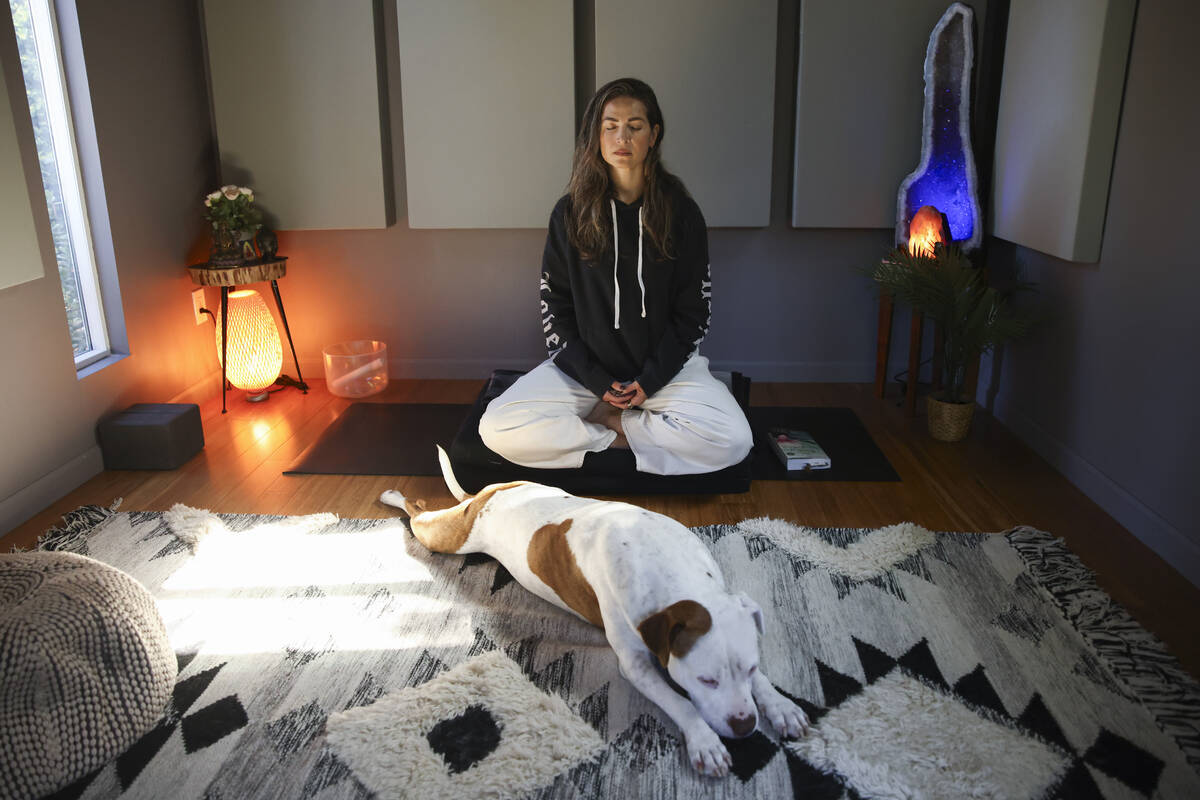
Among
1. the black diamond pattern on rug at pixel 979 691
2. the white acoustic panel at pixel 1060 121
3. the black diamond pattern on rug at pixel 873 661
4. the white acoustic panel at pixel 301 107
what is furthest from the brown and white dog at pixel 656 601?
the white acoustic panel at pixel 301 107

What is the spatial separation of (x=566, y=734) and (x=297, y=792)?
1.72ft

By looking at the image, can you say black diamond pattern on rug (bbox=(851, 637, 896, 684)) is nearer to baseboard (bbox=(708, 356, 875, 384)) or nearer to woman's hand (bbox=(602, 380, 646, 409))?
woman's hand (bbox=(602, 380, 646, 409))

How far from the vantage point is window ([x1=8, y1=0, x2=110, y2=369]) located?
306 centimetres

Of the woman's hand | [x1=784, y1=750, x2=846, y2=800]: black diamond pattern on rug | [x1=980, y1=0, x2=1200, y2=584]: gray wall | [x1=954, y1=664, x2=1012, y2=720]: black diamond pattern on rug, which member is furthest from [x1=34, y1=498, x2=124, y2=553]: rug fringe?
[x1=980, y1=0, x2=1200, y2=584]: gray wall

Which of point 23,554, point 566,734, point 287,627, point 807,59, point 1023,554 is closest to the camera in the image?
point 566,734

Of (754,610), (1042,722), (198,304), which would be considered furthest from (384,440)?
(1042,722)

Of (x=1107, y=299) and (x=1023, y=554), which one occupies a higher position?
(x=1107, y=299)

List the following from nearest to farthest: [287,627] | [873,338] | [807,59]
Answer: [287,627]
[807,59]
[873,338]

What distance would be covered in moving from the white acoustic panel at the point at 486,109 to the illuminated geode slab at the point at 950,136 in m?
1.40

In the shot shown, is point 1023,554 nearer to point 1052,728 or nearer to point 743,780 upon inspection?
point 1052,728

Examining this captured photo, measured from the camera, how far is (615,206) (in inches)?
118


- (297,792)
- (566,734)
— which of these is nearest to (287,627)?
(297,792)

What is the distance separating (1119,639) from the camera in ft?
7.05

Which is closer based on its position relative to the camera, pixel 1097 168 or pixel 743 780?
pixel 743 780
